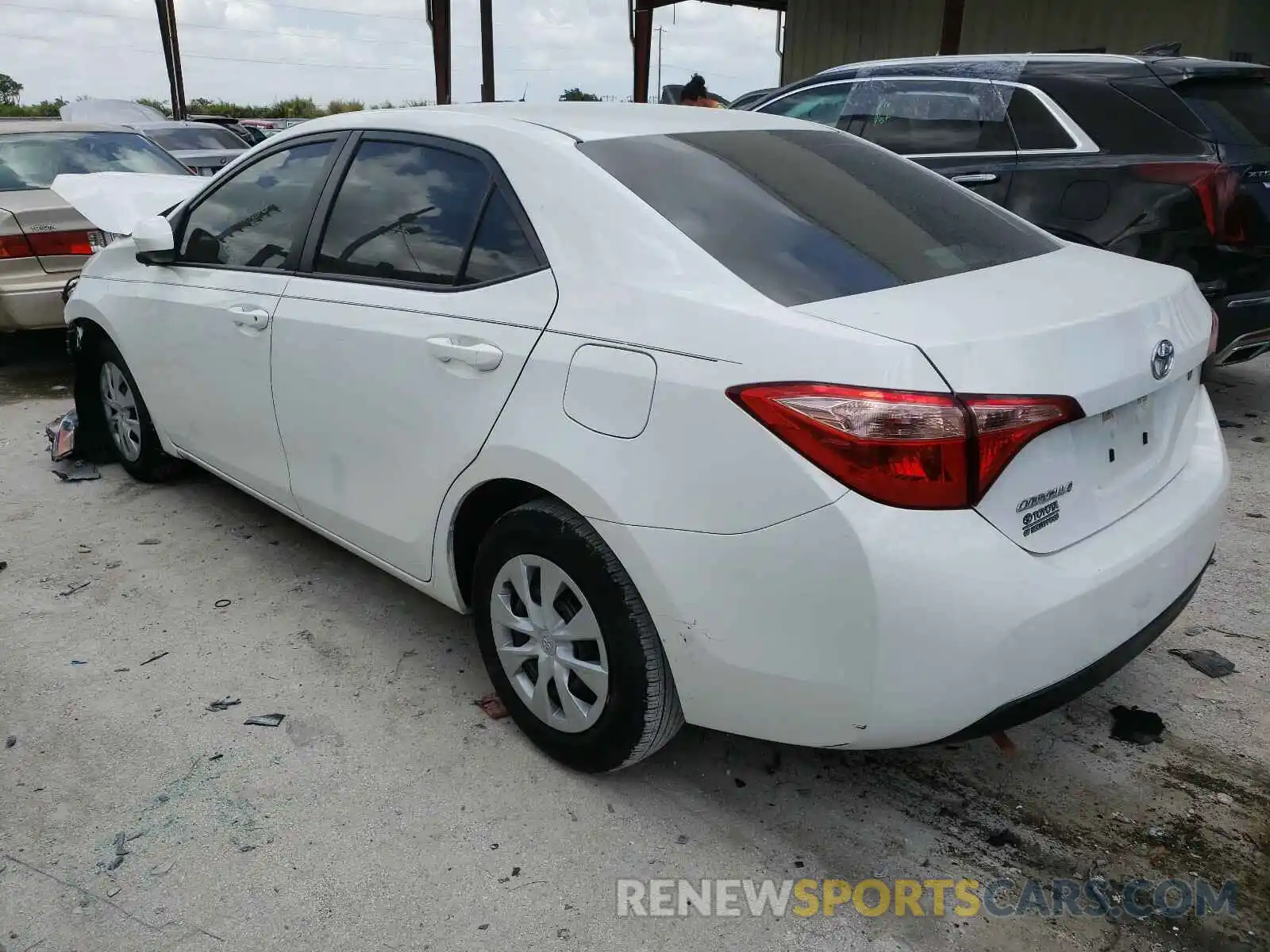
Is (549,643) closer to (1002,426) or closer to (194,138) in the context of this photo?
(1002,426)

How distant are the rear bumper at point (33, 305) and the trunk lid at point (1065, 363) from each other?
5661 millimetres

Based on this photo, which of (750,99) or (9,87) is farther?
(9,87)

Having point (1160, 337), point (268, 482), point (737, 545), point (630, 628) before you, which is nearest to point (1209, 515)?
point (1160, 337)

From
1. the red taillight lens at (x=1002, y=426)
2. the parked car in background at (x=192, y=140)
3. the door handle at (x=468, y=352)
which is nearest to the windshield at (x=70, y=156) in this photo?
the parked car in background at (x=192, y=140)

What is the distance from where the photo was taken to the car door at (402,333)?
248cm

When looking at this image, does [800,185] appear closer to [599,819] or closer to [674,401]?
[674,401]

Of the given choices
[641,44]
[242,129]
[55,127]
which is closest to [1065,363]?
[55,127]

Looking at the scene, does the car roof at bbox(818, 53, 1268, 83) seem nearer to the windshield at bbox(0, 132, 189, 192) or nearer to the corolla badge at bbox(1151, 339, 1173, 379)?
the corolla badge at bbox(1151, 339, 1173, 379)

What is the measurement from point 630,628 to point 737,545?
40cm

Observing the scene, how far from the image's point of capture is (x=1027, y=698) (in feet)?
6.42

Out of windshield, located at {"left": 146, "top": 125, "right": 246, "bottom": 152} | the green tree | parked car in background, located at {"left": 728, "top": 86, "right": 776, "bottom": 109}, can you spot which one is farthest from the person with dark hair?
the green tree

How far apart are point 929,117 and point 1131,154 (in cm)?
128

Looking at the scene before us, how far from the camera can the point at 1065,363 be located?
194cm

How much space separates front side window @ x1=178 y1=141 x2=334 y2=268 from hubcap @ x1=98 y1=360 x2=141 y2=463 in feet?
3.15
